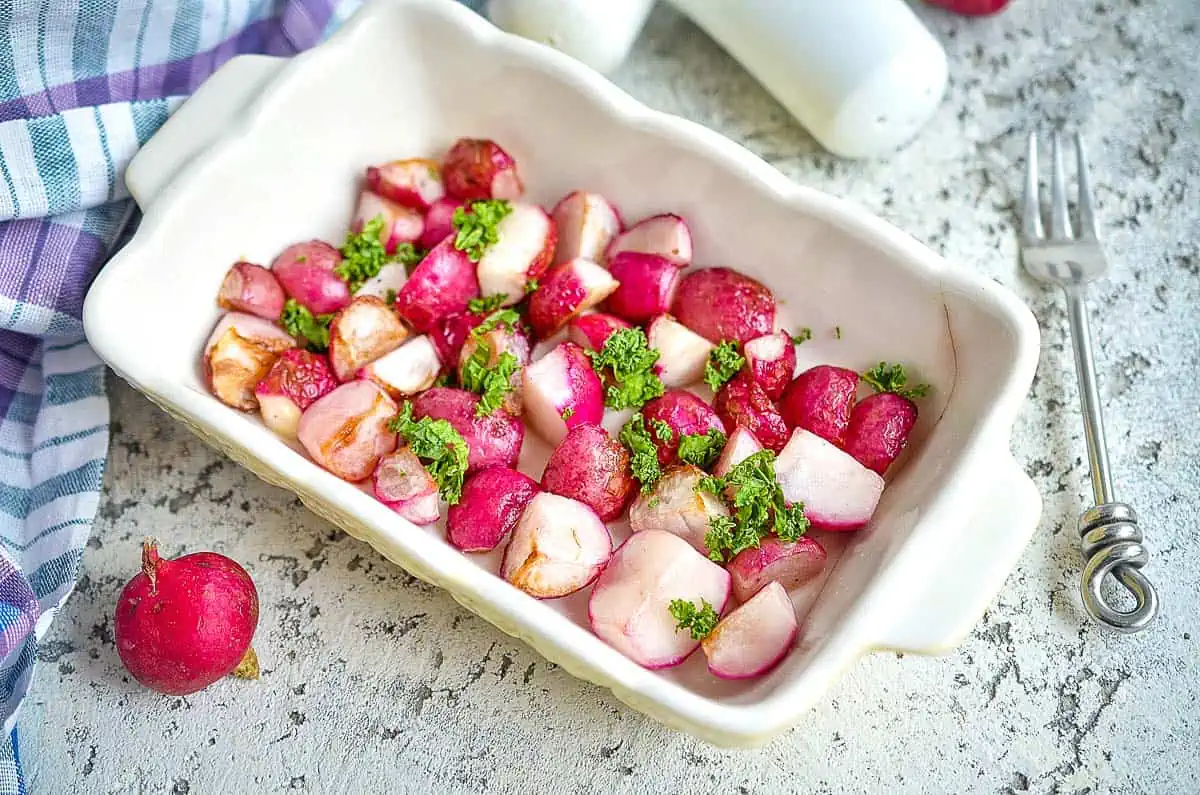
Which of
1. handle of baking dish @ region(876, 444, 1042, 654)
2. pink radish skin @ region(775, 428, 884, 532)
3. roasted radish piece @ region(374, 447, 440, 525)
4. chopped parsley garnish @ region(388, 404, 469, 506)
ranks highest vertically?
handle of baking dish @ region(876, 444, 1042, 654)

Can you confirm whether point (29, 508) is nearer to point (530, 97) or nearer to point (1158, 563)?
point (530, 97)

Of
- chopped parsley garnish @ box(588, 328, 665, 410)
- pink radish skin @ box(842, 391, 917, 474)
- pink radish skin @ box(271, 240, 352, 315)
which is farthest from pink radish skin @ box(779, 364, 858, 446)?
pink radish skin @ box(271, 240, 352, 315)

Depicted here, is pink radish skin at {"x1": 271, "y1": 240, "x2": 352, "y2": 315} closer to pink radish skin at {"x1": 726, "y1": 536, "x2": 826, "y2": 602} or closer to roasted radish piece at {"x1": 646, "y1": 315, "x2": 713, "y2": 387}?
roasted radish piece at {"x1": 646, "y1": 315, "x2": 713, "y2": 387}

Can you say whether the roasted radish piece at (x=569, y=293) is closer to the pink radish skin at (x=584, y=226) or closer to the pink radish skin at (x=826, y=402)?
the pink radish skin at (x=584, y=226)

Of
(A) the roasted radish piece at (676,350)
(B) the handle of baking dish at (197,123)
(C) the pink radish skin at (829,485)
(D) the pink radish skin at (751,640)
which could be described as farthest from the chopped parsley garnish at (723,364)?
(B) the handle of baking dish at (197,123)

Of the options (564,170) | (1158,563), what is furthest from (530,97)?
(1158,563)
